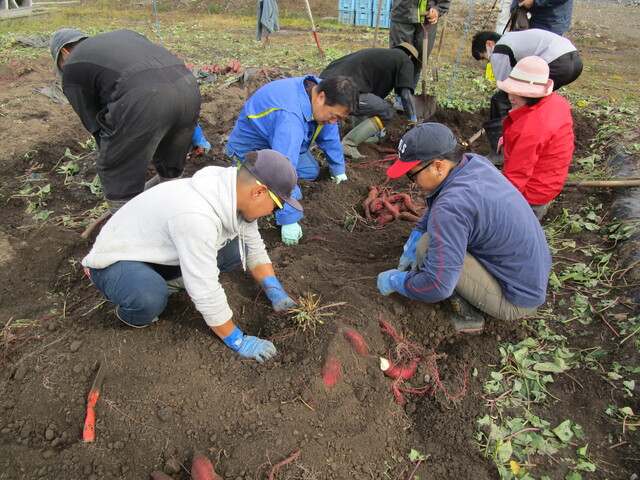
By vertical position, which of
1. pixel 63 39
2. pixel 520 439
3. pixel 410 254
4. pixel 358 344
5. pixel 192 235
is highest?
pixel 63 39

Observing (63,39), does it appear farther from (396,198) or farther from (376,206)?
(396,198)

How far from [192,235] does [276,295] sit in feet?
2.82

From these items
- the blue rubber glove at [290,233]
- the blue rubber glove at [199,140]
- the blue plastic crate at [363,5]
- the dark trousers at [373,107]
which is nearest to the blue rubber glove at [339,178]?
the dark trousers at [373,107]

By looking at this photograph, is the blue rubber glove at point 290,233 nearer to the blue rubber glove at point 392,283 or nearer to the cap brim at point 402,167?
the blue rubber glove at point 392,283

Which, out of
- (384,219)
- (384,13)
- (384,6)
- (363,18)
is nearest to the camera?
(384,219)

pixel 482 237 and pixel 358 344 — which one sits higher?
pixel 482 237

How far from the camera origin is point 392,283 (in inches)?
102

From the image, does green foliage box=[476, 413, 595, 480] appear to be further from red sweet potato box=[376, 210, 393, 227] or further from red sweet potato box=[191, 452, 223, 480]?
red sweet potato box=[376, 210, 393, 227]

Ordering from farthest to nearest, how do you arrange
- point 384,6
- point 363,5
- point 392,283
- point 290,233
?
→ point 363,5 < point 384,6 < point 290,233 < point 392,283

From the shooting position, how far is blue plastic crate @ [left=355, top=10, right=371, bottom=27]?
1327cm

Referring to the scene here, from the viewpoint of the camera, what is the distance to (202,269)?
2006mm

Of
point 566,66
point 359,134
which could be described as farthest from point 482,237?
point 359,134

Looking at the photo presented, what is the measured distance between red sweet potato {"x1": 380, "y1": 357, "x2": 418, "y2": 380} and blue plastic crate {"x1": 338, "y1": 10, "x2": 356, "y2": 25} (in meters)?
13.6

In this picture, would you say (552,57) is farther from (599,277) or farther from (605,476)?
(605,476)
